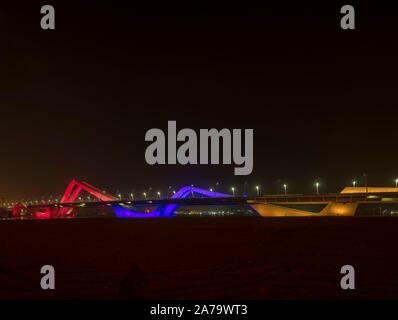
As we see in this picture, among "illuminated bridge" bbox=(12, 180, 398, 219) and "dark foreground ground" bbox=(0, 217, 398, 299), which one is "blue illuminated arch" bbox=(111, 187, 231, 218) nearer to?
"illuminated bridge" bbox=(12, 180, 398, 219)

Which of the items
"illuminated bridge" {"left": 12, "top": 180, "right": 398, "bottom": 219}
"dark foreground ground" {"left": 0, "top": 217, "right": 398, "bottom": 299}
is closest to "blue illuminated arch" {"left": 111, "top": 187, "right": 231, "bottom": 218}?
"illuminated bridge" {"left": 12, "top": 180, "right": 398, "bottom": 219}

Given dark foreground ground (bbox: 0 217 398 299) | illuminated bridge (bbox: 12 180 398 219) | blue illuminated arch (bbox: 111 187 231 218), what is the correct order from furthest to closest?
1. blue illuminated arch (bbox: 111 187 231 218)
2. illuminated bridge (bbox: 12 180 398 219)
3. dark foreground ground (bbox: 0 217 398 299)

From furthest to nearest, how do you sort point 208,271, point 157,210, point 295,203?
point 157,210
point 295,203
point 208,271

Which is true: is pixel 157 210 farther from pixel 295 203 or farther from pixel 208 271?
pixel 208 271

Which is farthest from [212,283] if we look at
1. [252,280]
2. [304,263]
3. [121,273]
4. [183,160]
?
[183,160]

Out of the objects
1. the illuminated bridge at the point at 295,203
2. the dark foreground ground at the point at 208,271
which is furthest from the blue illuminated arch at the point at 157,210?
the dark foreground ground at the point at 208,271

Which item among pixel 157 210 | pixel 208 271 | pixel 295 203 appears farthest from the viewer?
pixel 157 210

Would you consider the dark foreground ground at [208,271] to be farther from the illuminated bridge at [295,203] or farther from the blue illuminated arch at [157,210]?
the blue illuminated arch at [157,210]

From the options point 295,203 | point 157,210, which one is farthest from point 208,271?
point 157,210
